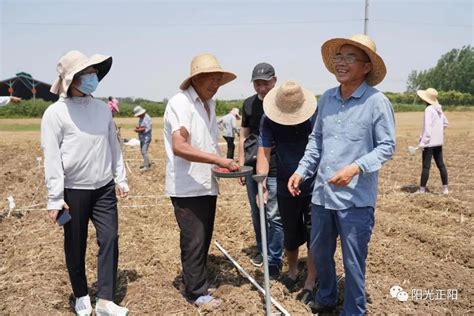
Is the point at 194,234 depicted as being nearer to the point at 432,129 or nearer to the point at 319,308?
the point at 319,308

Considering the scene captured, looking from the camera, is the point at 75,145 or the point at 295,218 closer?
the point at 75,145

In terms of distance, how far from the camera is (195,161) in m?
3.08

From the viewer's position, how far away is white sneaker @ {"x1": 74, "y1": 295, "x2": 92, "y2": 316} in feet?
10.6

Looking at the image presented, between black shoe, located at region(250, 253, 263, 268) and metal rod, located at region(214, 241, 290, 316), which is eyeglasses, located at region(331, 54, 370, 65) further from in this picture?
black shoe, located at region(250, 253, 263, 268)

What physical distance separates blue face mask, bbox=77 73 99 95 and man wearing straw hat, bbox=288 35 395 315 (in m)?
1.62

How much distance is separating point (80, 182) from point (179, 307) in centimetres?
122

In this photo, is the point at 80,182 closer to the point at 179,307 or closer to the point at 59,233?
the point at 179,307

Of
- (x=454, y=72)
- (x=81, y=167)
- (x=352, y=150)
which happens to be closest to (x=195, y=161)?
(x=81, y=167)

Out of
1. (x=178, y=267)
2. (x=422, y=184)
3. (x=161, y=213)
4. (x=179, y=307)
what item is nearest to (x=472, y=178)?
(x=422, y=184)

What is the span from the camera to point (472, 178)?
9.09 m

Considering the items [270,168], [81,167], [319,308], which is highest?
[81,167]

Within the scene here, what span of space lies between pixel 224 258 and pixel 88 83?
92.4 inches

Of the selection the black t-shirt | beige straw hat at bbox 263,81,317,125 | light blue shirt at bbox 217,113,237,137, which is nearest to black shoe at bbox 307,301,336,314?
beige straw hat at bbox 263,81,317,125

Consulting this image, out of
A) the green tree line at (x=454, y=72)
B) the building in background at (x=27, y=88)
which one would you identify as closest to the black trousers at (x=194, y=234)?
the building in background at (x=27, y=88)
